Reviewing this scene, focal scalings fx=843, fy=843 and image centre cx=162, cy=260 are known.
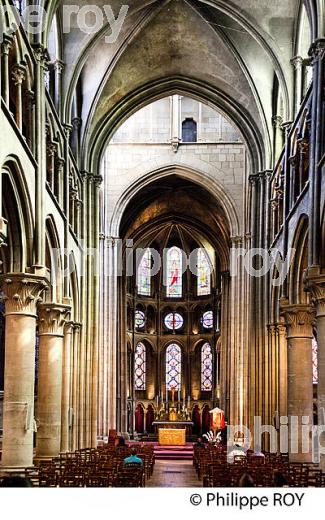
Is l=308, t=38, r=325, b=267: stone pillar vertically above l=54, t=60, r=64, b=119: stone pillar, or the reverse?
l=54, t=60, r=64, b=119: stone pillar

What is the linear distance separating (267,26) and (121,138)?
18935 millimetres

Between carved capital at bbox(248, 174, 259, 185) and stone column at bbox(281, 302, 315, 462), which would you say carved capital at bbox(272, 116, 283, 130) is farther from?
stone column at bbox(281, 302, 315, 462)

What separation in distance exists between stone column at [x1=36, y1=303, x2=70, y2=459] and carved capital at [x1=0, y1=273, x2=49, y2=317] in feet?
19.4

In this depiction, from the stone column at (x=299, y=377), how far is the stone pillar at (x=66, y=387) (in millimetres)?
8149

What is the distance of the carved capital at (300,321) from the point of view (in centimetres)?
2775

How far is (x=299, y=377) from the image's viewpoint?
90.1ft

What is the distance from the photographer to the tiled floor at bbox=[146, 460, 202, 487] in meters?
26.8

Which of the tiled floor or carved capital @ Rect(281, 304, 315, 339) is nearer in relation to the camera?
the tiled floor

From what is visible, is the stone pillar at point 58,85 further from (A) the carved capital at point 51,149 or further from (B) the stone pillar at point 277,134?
(B) the stone pillar at point 277,134

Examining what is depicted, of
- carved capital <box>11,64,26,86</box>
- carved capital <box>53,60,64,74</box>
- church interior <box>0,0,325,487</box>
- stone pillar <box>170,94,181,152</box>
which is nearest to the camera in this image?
carved capital <box>11,64,26,86</box>

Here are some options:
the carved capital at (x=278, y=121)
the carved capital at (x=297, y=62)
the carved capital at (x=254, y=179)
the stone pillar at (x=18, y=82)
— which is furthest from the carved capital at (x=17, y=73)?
the carved capital at (x=254, y=179)

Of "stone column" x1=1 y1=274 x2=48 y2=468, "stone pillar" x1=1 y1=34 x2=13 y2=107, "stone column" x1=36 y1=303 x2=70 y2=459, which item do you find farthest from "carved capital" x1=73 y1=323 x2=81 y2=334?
"stone pillar" x1=1 y1=34 x2=13 y2=107

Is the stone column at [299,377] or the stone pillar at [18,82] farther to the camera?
the stone column at [299,377]

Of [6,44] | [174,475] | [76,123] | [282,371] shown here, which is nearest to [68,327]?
[174,475]
